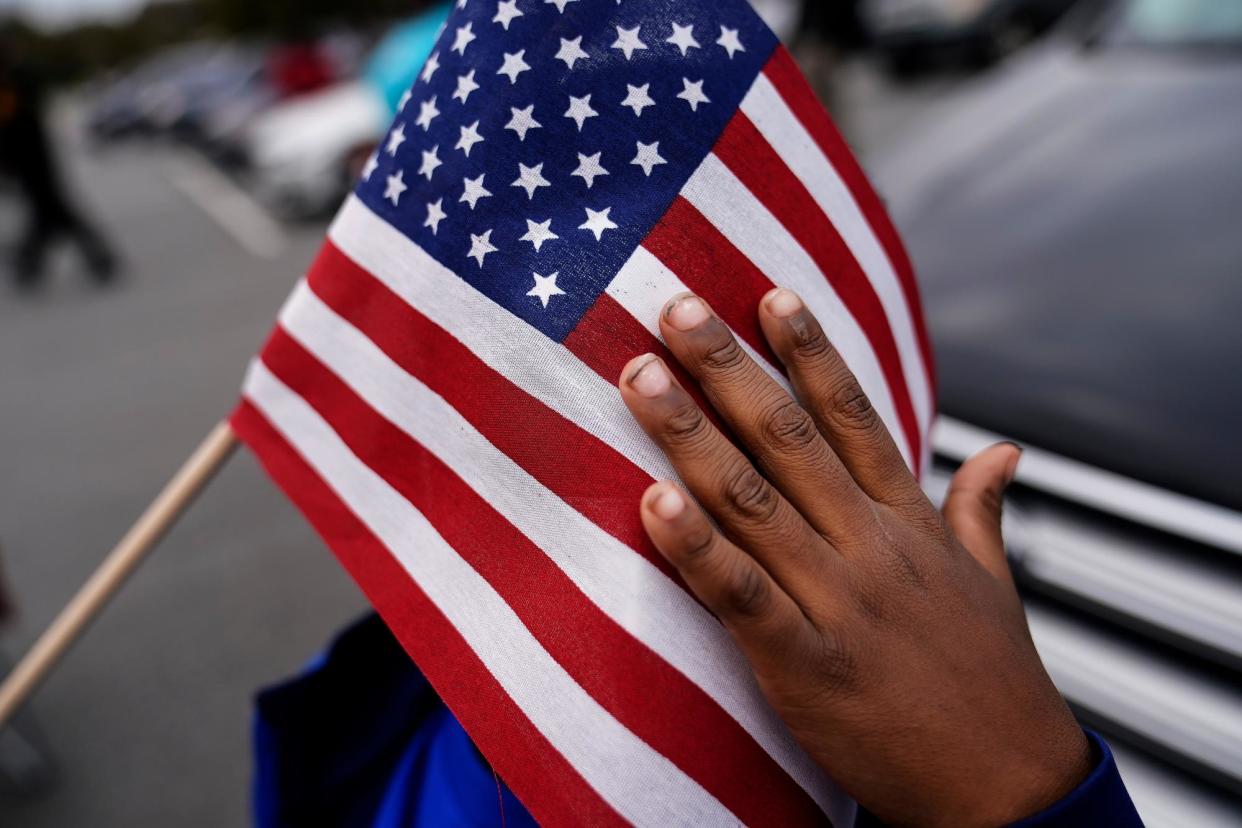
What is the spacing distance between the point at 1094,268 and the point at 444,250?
4.43 feet

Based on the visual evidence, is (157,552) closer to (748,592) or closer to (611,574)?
(611,574)

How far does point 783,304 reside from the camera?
103 cm

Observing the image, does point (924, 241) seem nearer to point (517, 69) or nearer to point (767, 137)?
point (767, 137)

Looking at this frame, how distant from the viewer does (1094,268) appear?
1.83 meters

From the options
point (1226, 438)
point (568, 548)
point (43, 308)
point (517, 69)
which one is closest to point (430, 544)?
point (568, 548)

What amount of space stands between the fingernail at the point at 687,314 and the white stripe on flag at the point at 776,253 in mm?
166

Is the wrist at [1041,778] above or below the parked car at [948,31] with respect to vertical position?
above

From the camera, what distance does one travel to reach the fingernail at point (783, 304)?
1.02 m

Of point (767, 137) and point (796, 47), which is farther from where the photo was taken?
point (796, 47)

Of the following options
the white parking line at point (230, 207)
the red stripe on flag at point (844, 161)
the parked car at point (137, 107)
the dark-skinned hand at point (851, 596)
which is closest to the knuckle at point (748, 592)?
the dark-skinned hand at point (851, 596)

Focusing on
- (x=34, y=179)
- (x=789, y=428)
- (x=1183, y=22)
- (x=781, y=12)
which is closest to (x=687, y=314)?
(x=789, y=428)

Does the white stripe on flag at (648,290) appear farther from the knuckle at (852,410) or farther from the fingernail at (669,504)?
the fingernail at (669,504)

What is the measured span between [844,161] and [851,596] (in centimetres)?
66

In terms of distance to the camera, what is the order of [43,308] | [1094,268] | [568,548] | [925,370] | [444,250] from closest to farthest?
1. [568,548]
2. [444,250]
3. [925,370]
4. [1094,268]
5. [43,308]
